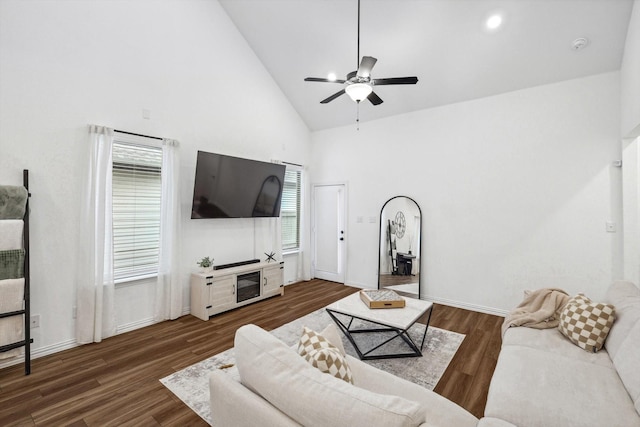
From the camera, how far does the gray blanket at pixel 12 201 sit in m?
2.53

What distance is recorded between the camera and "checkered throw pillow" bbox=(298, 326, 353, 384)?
1379mm

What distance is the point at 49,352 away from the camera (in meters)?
2.92

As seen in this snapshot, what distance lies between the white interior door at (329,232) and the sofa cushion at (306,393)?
452 centimetres

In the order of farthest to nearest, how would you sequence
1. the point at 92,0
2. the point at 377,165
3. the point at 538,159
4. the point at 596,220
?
the point at 377,165
the point at 538,159
the point at 596,220
the point at 92,0

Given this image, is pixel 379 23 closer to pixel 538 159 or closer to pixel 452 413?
pixel 538 159

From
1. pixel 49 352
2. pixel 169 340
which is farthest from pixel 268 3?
pixel 49 352

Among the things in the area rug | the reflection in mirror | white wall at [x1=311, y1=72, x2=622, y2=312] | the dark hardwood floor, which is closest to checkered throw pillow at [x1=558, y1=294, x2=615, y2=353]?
the dark hardwood floor

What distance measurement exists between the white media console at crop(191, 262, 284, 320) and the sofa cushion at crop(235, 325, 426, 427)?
9.08 ft

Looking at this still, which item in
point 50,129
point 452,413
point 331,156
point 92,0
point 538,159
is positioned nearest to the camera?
point 452,413

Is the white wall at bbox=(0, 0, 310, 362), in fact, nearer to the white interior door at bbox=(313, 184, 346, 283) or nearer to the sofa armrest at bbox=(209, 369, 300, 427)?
the white interior door at bbox=(313, 184, 346, 283)

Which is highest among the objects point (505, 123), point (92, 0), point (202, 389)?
point (92, 0)

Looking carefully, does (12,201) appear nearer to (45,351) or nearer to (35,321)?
(35,321)

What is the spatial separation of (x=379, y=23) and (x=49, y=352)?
5155 millimetres

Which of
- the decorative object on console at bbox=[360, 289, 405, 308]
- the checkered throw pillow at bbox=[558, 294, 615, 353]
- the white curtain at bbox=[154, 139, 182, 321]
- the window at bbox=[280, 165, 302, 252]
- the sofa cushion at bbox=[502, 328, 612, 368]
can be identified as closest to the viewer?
the sofa cushion at bbox=[502, 328, 612, 368]
